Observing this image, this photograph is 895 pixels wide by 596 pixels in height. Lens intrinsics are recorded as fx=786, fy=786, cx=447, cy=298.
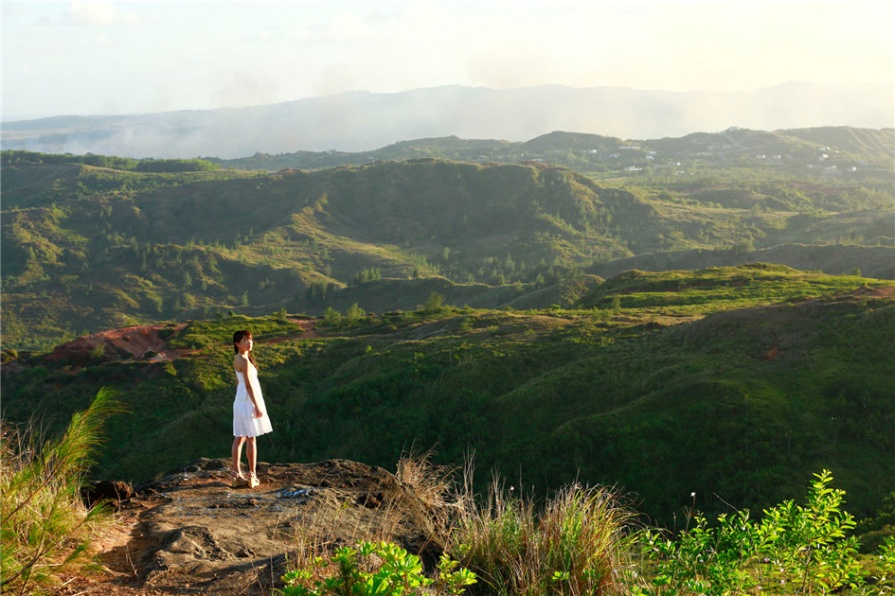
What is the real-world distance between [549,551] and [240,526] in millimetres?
3500

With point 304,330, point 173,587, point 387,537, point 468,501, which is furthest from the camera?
point 304,330

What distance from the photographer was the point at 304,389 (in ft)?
131

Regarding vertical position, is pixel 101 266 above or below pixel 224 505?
below

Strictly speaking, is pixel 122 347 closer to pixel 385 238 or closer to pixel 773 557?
pixel 773 557

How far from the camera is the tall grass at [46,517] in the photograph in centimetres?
542

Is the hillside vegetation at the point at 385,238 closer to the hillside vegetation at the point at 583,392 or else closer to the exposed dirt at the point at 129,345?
the exposed dirt at the point at 129,345

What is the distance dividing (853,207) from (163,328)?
12974cm

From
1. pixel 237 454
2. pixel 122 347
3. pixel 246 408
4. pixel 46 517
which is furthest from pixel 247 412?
pixel 122 347

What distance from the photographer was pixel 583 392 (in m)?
29.5

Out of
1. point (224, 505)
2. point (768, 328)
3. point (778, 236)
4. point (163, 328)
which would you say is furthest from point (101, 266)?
point (224, 505)

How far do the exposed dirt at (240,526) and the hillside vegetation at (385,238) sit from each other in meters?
60.3

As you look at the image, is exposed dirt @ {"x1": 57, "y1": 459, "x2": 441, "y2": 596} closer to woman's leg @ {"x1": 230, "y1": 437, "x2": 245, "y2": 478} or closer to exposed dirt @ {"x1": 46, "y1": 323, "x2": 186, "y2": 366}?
woman's leg @ {"x1": 230, "y1": 437, "x2": 245, "y2": 478}

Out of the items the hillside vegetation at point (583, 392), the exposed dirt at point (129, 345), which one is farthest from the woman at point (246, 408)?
the exposed dirt at point (129, 345)

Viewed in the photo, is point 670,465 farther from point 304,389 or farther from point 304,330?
point 304,330
